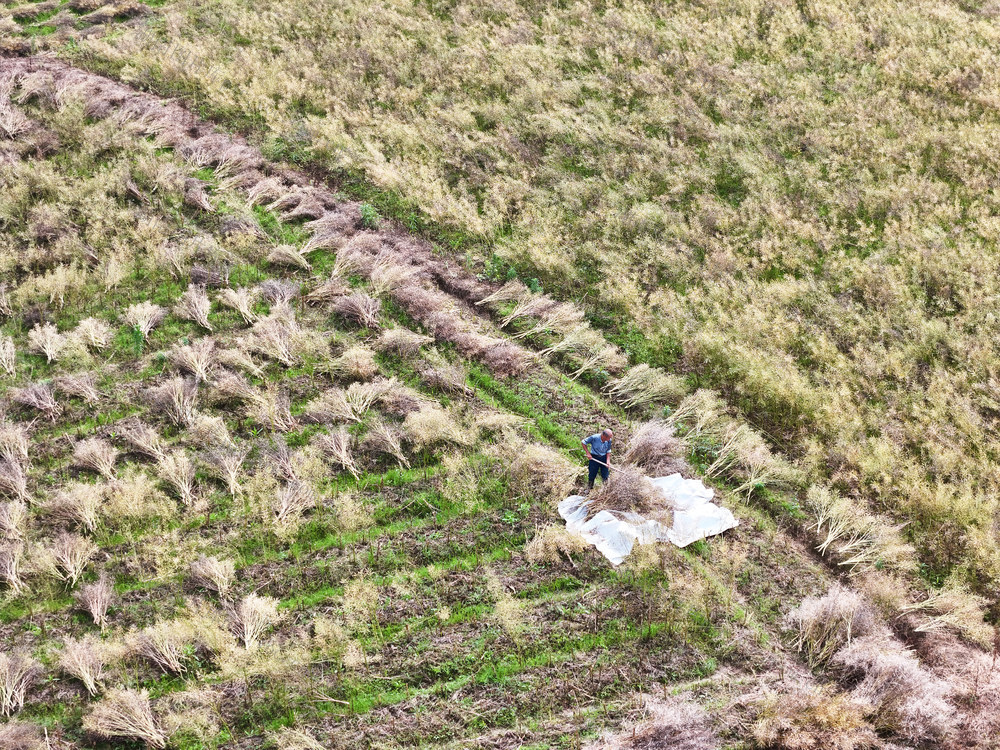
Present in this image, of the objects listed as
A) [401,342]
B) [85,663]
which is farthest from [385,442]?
[85,663]

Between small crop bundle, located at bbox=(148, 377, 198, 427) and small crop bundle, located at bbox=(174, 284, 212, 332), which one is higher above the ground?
small crop bundle, located at bbox=(174, 284, 212, 332)

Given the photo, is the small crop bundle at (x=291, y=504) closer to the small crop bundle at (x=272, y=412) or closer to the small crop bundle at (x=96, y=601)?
the small crop bundle at (x=272, y=412)

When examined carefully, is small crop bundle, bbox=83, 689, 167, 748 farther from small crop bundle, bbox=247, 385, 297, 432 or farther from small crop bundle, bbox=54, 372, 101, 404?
small crop bundle, bbox=54, 372, 101, 404

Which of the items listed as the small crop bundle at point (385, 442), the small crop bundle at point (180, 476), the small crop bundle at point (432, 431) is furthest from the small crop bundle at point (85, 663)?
the small crop bundle at point (432, 431)

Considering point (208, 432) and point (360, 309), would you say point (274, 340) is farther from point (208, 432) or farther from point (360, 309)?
point (208, 432)

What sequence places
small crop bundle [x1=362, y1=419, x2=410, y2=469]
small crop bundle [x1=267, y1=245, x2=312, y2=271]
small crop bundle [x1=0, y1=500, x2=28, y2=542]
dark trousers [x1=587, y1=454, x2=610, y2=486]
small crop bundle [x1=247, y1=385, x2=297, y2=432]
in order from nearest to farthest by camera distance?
1. small crop bundle [x1=0, y1=500, x2=28, y2=542]
2. dark trousers [x1=587, y1=454, x2=610, y2=486]
3. small crop bundle [x1=362, y1=419, x2=410, y2=469]
4. small crop bundle [x1=247, y1=385, x2=297, y2=432]
5. small crop bundle [x1=267, y1=245, x2=312, y2=271]

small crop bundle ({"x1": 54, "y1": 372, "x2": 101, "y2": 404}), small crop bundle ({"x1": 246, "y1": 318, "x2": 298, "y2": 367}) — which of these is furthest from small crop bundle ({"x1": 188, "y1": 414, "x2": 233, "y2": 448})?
small crop bundle ({"x1": 54, "y1": 372, "x2": 101, "y2": 404})

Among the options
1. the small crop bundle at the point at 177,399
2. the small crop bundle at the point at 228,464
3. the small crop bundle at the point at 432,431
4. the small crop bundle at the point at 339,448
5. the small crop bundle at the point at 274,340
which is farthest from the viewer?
the small crop bundle at the point at 274,340
